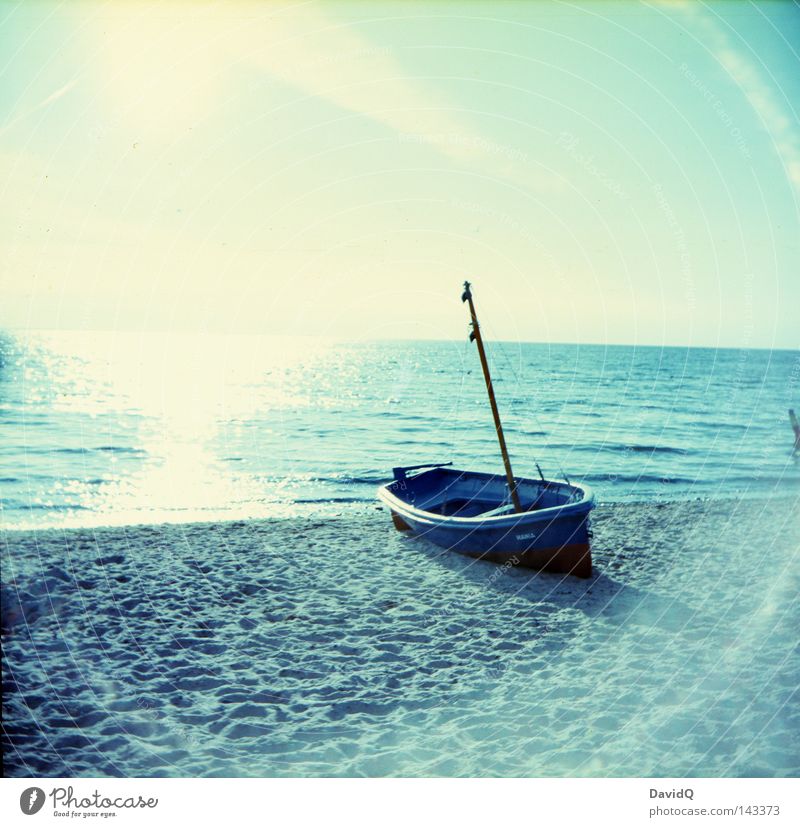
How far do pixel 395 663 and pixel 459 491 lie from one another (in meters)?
5.19

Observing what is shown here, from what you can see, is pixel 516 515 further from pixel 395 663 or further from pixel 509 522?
pixel 395 663

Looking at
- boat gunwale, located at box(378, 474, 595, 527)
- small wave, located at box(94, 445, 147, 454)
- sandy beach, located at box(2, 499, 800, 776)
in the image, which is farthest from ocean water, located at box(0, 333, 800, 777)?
small wave, located at box(94, 445, 147, 454)

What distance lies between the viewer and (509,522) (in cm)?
699

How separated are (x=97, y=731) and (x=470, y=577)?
13.7 feet

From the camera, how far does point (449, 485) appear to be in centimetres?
1032

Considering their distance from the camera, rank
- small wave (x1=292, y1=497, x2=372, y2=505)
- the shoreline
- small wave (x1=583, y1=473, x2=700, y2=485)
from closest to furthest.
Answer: the shoreline → small wave (x1=292, y1=497, x2=372, y2=505) → small wave (x1=583, y1=473, x2=700, y2=485)

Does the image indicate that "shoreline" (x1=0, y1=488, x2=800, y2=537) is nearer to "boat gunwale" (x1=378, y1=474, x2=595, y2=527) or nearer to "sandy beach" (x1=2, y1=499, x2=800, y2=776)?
"sandy beach" (x1=2, y1=499, x2=800, y2=776)

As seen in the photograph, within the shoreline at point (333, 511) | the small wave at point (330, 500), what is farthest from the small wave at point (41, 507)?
the small wave at point (330, 500)

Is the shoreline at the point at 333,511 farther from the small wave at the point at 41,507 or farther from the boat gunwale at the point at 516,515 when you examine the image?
the boat gunwale at the point at 516,515

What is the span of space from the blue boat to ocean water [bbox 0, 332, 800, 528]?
2.75 metres

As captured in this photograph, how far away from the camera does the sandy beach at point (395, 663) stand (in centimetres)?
386

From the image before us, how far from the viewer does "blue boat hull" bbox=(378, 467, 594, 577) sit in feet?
22.7

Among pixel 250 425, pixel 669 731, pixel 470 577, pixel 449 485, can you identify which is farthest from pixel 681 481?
pixel 250 425

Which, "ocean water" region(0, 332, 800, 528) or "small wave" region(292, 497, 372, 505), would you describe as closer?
"small wave" region(292, 497, 372, 505)
